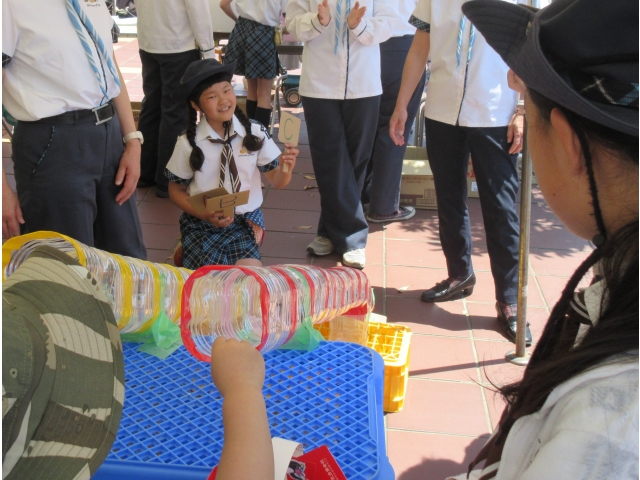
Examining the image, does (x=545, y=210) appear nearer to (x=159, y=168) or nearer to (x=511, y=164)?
(x=511, y=164)

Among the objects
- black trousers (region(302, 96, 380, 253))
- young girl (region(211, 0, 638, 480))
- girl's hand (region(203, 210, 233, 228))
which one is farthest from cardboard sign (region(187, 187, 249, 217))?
young girl (region(211, 0, 638, 480))

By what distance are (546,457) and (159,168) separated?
4.87 metres

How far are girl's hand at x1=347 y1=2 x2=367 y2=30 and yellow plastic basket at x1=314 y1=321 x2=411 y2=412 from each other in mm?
1892

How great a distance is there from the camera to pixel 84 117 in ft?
8.41

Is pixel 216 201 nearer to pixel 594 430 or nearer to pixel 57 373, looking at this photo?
pixel 57 373

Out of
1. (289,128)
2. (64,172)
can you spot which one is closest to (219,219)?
(289,128)

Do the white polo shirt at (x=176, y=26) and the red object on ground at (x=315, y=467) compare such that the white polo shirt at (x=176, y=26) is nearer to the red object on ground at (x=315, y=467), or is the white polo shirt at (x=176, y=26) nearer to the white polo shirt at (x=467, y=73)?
the white polo shirt at (x=467, y=73)

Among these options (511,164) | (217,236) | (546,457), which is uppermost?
(546,457)

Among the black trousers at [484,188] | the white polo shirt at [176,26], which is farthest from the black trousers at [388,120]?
the white polo shirt at [176,26]

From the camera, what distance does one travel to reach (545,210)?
5.40 metres

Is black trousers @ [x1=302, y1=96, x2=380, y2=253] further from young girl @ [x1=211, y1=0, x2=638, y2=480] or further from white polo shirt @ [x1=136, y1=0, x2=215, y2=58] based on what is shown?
young girl @ [x1=211, y1=0, x2=638, y2=480]

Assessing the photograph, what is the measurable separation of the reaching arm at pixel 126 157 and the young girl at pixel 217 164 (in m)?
0.45

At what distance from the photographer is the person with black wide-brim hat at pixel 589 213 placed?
0.75 metres

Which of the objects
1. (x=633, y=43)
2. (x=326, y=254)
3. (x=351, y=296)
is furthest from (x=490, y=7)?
(x=326, y=254)
